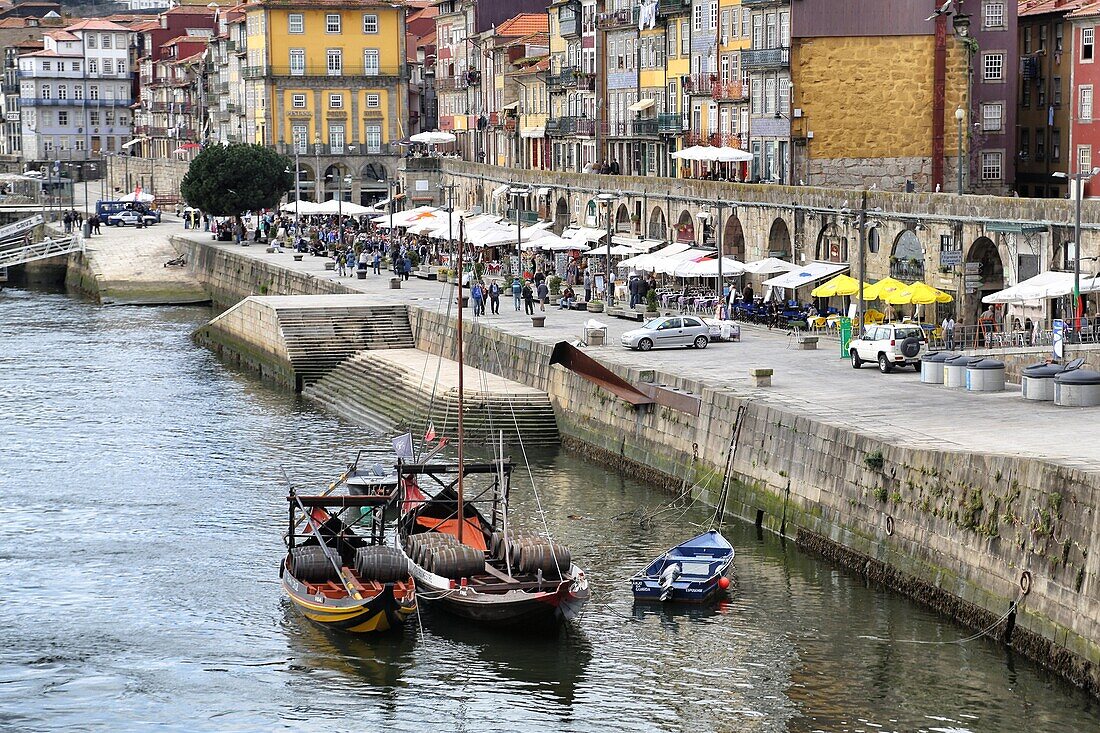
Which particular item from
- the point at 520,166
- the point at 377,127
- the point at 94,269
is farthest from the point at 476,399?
the point at 377,127

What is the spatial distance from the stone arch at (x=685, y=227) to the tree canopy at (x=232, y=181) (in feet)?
129

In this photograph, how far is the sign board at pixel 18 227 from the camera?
12312cm

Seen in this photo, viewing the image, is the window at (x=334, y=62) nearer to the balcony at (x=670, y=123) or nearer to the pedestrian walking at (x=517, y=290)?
the balcony at (x=670, y=123)

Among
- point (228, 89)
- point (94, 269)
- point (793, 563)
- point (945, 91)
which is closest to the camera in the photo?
point (793, 563)

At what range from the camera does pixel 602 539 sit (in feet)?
141

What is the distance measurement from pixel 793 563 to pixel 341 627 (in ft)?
33.1

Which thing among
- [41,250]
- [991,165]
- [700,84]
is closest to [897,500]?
[991,165]

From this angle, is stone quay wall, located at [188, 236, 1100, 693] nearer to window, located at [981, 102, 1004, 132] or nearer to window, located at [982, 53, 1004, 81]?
window, located at [981, 102, 1004, 132]

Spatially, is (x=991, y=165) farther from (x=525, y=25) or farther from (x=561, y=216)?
(x=525, y=25)

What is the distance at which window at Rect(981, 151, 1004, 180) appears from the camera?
82312 millimetres

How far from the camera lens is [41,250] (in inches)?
4619

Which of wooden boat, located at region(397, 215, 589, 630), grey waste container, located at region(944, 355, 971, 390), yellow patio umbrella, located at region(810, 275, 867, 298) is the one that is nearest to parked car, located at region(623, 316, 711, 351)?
yellow patio umbrella, located at region(810, 275, 867, 298)

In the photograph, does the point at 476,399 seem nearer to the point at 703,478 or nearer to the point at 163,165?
the point at 703,478

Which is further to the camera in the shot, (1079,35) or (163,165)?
(163,165)
